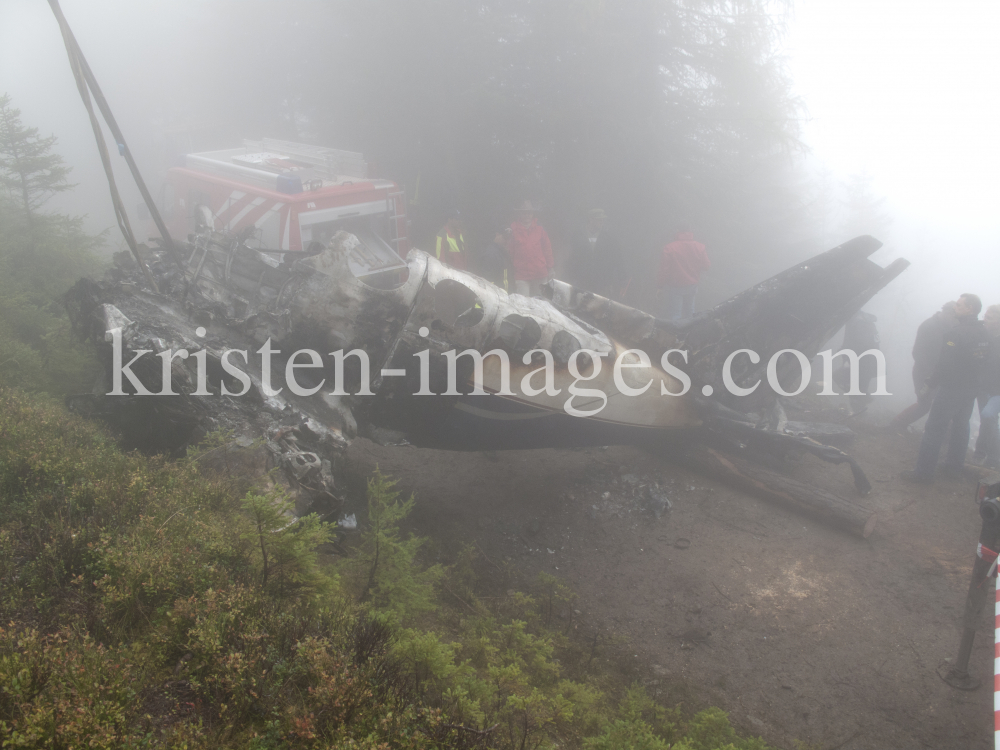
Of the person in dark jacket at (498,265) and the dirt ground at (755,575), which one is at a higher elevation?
the person in dark jacket at (498,265)

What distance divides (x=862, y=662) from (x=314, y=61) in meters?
14.4

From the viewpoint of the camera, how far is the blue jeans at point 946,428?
5.89 metres

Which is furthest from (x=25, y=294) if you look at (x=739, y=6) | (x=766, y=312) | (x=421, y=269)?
(x=739, y=6)

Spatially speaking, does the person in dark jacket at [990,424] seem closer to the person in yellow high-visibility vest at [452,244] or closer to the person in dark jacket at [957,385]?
the person in dark jacket at [957,385]

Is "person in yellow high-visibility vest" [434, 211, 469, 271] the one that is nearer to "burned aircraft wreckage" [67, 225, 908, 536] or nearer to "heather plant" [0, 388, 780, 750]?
"burned aircraft wreckage" [67, 225, 908, 536]

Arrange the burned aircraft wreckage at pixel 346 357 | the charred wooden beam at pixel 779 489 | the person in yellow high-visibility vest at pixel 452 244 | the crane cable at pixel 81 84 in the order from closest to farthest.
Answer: the crane cable at pixel 81 84
the burned aircraft wreckage at pixel 346 357
the charred wooden beam at pixel 779 489
the person in yellow high-visibility vest at pixel 452 244

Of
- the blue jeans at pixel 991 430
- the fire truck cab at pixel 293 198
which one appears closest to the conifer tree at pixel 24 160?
the fire truck cab at pixel 293 198

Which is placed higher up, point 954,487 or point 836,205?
point 836,205

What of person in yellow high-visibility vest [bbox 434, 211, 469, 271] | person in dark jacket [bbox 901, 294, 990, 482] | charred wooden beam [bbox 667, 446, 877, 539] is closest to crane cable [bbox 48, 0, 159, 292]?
person in yellow high-visibility vest [bbox 434, 211, 469, 271]

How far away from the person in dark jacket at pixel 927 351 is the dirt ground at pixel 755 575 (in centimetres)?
68

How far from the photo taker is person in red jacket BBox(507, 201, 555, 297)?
8469 mm

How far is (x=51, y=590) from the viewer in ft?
7.84

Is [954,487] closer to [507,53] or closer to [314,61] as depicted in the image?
[507,53]

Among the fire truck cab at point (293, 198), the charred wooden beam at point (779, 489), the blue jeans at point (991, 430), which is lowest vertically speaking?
the charred wooden beam at point (779, 489)
